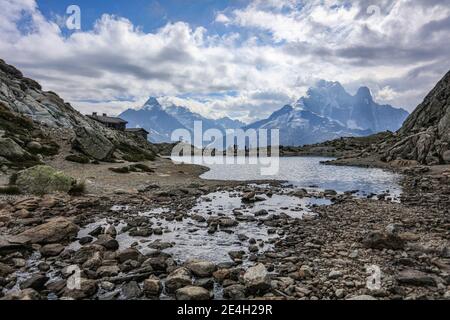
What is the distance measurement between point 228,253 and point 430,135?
81.7 meters

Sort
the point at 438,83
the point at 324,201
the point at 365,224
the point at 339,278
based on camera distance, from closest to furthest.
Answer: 1. the point at 339,278
2. the point at 365,224
3. the point at 324,201
4. the point at 438,83

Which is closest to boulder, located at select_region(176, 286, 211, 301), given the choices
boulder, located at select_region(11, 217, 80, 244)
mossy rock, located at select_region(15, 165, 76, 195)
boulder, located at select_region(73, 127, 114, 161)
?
boulder, located at select_region(11, 217, 80, 244)

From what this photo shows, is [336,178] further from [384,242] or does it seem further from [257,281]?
[257,281]

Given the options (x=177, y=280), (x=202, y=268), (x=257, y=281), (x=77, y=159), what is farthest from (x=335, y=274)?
(x=77, y=159)

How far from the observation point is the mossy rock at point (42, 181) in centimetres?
3166

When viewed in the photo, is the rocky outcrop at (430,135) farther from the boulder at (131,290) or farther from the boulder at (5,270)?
the boulder at (5,270)

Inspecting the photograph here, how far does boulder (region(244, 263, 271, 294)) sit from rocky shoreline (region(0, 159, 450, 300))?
4 centimetres

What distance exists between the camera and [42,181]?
3241cm

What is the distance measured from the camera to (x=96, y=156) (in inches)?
2539

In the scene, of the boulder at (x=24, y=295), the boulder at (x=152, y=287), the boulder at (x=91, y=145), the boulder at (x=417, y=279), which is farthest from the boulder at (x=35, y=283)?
the boulder at (x=91, y=145)
